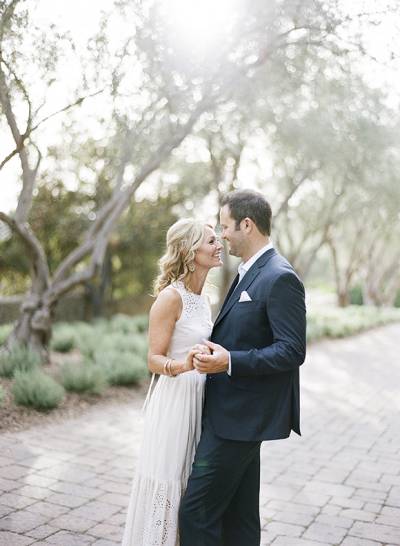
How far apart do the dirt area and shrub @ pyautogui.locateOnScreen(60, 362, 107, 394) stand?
0.10 metres

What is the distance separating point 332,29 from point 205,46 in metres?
1.65

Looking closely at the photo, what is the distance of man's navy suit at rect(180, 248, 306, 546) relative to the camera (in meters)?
2.97

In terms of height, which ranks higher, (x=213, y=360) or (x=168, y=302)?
(x=168, y=302)

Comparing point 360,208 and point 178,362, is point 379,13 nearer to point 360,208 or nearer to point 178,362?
point 178,362

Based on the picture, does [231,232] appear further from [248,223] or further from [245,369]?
[245,369]

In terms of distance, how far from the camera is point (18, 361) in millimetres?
8969

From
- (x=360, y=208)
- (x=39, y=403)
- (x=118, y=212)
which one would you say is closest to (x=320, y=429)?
(x=39, y=403)

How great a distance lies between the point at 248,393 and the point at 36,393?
Answer: 5.13 meters

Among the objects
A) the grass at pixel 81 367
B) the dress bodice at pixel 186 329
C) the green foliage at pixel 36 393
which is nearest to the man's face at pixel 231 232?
the dress bodice at pixel 186 329

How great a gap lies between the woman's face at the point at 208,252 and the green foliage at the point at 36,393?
485 cm

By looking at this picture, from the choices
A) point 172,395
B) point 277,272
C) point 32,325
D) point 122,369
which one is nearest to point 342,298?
point 122,369

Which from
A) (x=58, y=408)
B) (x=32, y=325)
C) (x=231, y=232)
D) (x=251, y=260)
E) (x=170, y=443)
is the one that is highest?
(x=231, y=232)

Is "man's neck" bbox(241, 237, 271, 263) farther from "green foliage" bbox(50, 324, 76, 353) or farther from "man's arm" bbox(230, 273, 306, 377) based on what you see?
"green foliage" bbox(50, 324, 76, 353)

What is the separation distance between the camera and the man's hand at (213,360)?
2.93 meters
